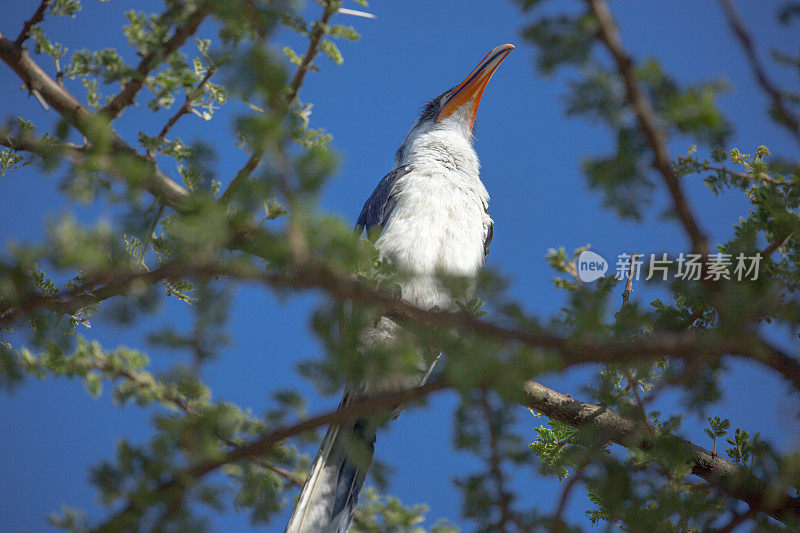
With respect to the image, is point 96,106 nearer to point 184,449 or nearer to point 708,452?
point 184,449

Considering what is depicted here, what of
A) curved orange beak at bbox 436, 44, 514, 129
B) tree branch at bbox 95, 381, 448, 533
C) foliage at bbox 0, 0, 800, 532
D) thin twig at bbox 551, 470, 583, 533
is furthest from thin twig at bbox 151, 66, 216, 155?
curved orange beak at bbox 436, 44, 514, 129

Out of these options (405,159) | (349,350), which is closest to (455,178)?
(405,159)

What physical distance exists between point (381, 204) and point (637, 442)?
84.2 inches

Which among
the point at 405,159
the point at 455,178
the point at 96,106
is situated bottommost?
the point at 96,106

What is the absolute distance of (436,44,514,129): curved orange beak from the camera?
467 cm

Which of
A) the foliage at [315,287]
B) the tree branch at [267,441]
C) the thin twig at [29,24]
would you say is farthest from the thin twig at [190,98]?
the tree branch at [267,441]

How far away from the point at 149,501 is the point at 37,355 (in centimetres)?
91

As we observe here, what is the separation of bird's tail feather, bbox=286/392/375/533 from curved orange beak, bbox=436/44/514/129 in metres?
2.86

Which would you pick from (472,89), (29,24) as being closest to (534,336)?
(29,24)

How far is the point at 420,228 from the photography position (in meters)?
3.25

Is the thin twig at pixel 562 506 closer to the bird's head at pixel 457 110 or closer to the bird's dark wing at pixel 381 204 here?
the bird's dark wing at pixel 381 204

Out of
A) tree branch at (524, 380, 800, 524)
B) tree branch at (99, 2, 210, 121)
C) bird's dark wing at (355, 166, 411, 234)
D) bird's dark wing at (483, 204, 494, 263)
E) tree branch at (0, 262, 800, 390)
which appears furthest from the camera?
bird's dark wing at (483, 204, 494, 263)

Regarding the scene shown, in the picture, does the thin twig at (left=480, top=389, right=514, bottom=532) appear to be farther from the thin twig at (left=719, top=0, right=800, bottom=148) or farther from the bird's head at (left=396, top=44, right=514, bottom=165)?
the bird's head at (left=396, top=44, right=514, bottom=165)

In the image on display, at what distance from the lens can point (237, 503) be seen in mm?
1761
